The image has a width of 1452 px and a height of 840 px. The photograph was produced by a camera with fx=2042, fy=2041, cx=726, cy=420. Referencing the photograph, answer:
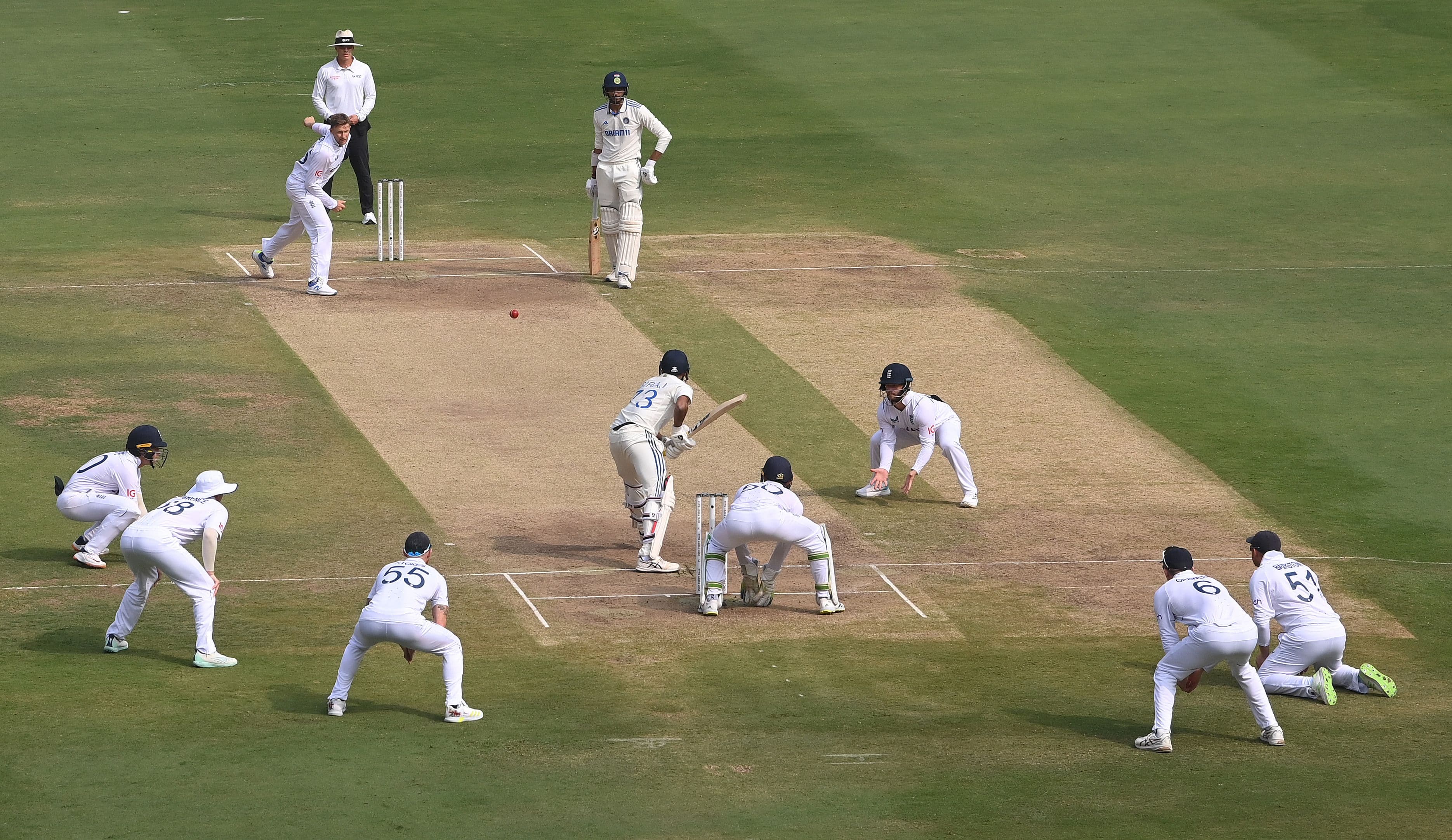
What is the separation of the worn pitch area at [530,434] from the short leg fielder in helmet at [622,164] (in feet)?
2.99

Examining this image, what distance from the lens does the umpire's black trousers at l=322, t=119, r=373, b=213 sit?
29.9 meters

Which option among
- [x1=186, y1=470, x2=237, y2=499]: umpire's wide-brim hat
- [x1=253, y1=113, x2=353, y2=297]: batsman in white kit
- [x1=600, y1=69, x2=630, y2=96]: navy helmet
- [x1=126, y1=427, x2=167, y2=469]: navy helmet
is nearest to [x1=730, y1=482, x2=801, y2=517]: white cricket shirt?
[x1=186, y1=470, x2=237, y2=499]: umpire's wide-brim hat

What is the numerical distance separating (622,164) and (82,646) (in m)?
12.2

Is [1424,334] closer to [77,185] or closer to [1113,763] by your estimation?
[1113,763]

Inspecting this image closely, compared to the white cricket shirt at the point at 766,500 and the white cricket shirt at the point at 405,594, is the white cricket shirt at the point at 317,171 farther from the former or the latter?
the white cricket shirt at the point at 405,594

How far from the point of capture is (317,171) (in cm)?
2556

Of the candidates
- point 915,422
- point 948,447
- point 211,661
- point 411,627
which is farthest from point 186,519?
point 948,447

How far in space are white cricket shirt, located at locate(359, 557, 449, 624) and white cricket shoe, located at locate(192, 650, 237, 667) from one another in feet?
5.07

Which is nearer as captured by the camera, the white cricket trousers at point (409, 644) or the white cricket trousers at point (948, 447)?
the white cricket trousers at point (409, 644)

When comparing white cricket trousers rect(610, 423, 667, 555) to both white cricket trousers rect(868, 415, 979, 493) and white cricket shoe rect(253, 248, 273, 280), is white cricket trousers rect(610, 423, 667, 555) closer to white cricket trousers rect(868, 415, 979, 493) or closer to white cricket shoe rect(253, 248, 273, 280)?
white cricket trousers rect(868, 415, 979, 493)

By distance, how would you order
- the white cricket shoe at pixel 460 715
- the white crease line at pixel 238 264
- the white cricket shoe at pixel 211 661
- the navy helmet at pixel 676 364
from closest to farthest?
the white cricket shoe at pixel 460 715, the white cricket shoe at pixel 211 661, the navy helmet at pixel 676 364, the white crease line at pixel 238 264

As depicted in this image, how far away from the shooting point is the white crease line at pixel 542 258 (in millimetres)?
28359

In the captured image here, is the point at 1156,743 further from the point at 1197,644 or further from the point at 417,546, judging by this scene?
the point at 417,546

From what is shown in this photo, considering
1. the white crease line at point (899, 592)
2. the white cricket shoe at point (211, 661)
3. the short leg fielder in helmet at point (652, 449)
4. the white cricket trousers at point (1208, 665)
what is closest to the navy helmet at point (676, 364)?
the short leg fielder in helmet at point (652, 449)
